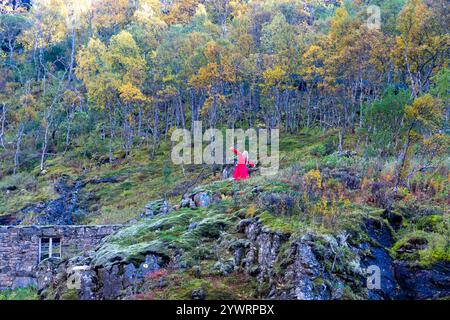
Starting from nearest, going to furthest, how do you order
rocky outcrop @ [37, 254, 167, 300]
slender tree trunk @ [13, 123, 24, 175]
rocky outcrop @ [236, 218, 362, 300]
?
rocky outcrop @ [236, 218, 362, 300]
rocky outcrop @ [37, 254, 167, 300]
slender tree trunk @ [13, 123, 24, 175]

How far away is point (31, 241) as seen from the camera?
18.1 m

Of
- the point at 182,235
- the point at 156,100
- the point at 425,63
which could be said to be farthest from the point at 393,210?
the point at 156,100

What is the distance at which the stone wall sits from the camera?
17984mm

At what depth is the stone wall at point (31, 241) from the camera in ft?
59.0

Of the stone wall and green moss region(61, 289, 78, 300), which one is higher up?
green moss region(61, 289, 78, 300)

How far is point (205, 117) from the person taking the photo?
114 feet

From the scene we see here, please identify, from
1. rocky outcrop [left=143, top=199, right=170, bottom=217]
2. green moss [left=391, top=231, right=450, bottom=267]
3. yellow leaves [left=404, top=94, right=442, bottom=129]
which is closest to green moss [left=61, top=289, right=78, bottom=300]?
green moss [left=391, top=231, right=450, bottom=267]

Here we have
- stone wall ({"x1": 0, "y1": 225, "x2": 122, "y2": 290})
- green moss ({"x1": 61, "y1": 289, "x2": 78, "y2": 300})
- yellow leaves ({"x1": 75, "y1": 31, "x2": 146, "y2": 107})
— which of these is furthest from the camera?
yellow leaves ({"x1": 75, "y1": 31, "x2": 146, "y2": 107})

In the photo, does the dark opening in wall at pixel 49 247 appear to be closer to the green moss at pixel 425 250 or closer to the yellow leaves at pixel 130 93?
the green moss at pixel 425 250

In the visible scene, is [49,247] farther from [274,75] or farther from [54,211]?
[274,75]

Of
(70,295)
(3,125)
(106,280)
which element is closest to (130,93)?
(3,125)

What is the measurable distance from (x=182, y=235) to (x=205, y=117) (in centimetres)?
2327

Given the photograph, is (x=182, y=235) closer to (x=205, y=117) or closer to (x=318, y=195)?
(x=318, y=195)

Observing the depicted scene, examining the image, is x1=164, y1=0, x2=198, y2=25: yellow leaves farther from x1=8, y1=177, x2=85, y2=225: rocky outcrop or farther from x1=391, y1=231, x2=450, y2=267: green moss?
x1=391, y1=231, x2=450, y2=267: green moss
